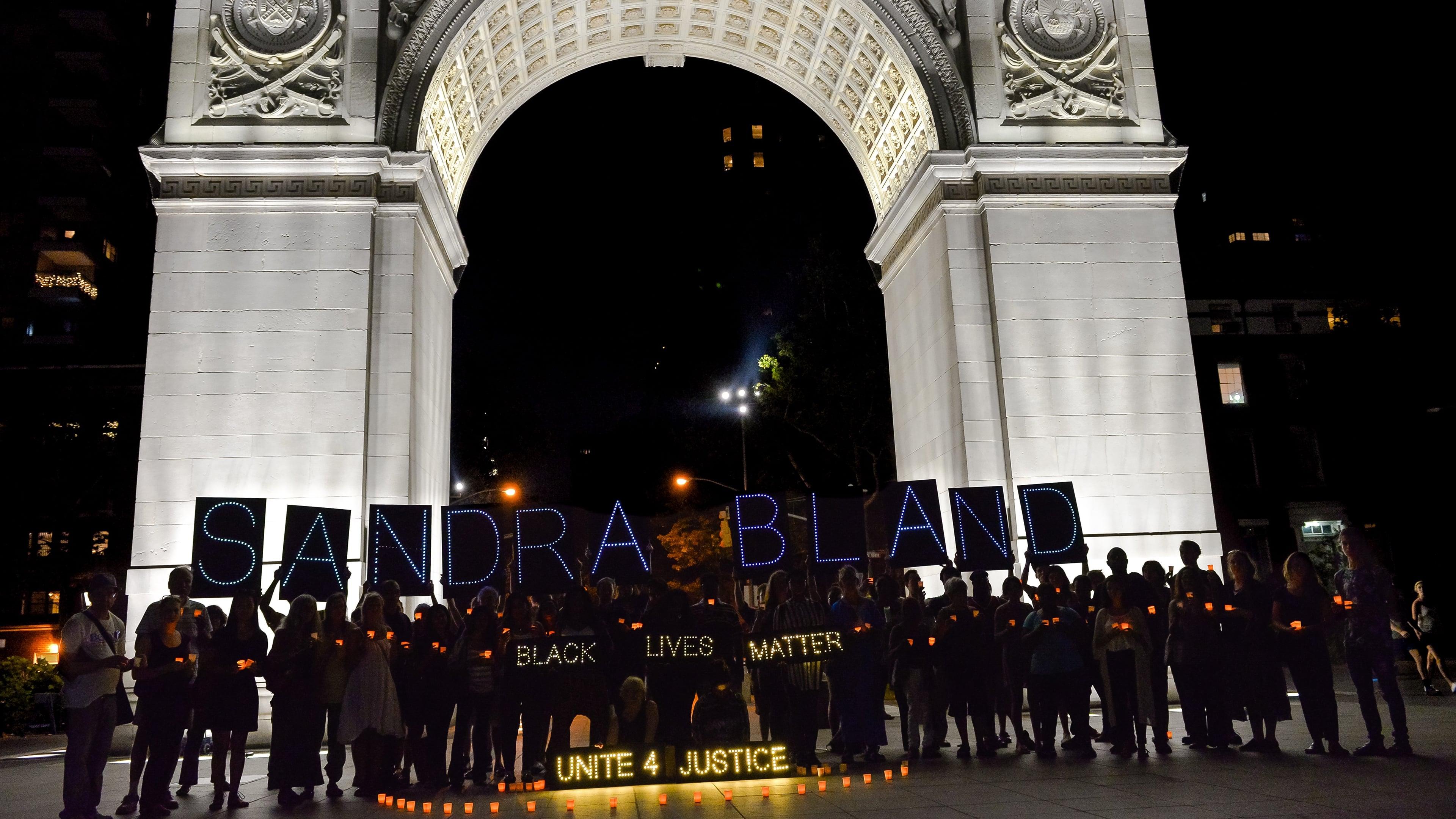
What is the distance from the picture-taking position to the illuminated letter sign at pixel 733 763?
407 inches

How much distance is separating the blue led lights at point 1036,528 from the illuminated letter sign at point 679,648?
4817 mm

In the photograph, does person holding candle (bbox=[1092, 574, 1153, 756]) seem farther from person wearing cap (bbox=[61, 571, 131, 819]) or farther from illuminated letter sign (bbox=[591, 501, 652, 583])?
person wearing cap (bbox=[61, 571, 131, 819])

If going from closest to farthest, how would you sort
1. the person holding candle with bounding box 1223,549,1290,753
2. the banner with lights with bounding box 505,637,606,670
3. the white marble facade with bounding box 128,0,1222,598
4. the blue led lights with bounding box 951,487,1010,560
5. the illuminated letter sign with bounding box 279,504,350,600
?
1. the banner with lights with bounding box 505,637,606,670
2. the person holding candle with bounding box 1223,549,1290,753
3. the illuminated letter sign with bounding box 279,504,350,600
4. the blue led lights with bounding box 951,487,1010,560
5. the white marble facade with bounding box 128,0,1222,598

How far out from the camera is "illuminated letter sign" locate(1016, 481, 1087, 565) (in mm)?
13789

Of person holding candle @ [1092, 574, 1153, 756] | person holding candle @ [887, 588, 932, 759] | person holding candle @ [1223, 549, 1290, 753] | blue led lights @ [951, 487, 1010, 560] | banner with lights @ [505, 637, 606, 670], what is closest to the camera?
banner with lights @ [505, 637, 606, 670]

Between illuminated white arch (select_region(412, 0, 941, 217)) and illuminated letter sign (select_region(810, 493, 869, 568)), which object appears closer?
illuminated letter sign (select_region(810, 493, 869, 568))

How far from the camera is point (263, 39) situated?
19.7 metres

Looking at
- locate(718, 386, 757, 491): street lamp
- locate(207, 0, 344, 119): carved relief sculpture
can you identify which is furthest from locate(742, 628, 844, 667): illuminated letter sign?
locate(718, 386, 757, 491): street lamp

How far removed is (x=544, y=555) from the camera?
12.4 meters

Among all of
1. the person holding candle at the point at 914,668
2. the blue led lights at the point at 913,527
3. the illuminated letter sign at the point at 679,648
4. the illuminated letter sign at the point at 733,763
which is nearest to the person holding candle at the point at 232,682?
the illuminated letter sign at the point at 679,648

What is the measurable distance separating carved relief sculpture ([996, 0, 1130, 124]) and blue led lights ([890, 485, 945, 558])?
9.53m

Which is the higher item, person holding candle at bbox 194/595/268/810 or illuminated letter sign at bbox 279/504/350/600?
illuminated letter sign at bbox 279/504/350/600

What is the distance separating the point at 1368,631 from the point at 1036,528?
385 cm

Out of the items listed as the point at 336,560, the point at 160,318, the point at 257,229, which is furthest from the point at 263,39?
the point at 336,560
